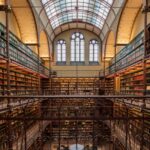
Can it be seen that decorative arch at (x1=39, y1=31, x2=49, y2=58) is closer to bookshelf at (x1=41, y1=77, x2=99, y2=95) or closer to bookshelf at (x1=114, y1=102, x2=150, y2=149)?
bookshelf at (x1=41, y1=77, x2=99, y2=95)

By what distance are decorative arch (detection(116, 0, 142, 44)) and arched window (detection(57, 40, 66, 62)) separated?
9241mm

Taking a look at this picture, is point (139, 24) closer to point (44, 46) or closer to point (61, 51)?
point (44, 46)

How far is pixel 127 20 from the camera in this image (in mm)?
16656

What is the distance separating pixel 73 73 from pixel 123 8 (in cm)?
1207

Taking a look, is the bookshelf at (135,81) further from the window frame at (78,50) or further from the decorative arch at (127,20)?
the window frame at (78,50)

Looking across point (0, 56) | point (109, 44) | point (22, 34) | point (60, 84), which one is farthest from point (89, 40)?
point (0, 56)

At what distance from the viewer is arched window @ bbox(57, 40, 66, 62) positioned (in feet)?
85.4

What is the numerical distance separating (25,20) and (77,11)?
8214 mm

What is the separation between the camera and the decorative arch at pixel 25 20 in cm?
1406

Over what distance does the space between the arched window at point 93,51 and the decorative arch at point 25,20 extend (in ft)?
32.2

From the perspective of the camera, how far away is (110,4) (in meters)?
18.5

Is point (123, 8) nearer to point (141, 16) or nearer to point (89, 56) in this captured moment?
point (141, 16)

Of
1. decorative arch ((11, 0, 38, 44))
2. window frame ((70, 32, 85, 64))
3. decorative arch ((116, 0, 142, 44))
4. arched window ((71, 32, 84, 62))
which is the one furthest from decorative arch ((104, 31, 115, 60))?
decorative arch ((11, 0, 38, 44))

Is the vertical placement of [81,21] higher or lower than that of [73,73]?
higher
